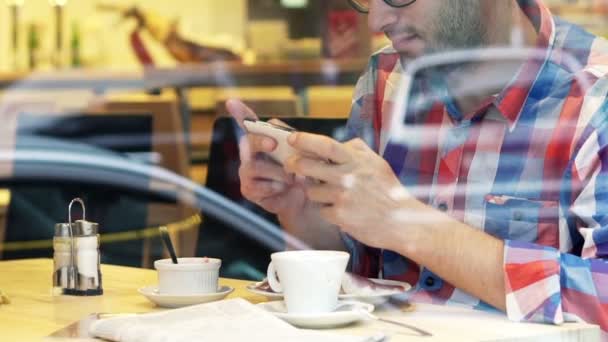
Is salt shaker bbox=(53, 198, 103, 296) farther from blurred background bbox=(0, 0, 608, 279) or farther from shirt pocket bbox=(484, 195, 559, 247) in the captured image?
blurred background bbox=(0, 0, 608, 279)

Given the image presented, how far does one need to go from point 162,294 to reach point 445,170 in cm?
51

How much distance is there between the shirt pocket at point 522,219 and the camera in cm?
162

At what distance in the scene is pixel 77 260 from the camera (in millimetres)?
1622

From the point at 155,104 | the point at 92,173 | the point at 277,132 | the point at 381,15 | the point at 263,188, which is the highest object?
the point at 381,15

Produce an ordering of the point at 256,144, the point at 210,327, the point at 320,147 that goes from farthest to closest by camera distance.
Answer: the point at 256,144, the point at 320,147, the point at 210,327

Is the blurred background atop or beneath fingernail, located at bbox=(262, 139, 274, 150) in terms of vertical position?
beneath

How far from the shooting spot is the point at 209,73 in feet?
10.9

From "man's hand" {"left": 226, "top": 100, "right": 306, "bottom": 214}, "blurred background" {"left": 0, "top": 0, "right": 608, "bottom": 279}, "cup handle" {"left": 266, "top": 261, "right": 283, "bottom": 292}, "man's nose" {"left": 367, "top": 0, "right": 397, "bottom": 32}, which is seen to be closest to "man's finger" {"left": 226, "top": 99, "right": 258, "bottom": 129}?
"man's hand" {"left": 226, "top": 100, "right": 306, "bottom": 214}

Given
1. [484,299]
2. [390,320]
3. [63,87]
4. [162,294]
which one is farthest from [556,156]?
[63,87]

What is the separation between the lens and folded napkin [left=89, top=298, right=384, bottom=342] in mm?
1195

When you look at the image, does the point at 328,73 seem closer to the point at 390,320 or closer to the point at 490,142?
the point at 490,142

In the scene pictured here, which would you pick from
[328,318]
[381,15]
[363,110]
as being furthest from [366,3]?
[328,318]

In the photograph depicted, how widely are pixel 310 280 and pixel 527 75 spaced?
516 mm

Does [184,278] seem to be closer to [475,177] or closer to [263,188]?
[263,188]
